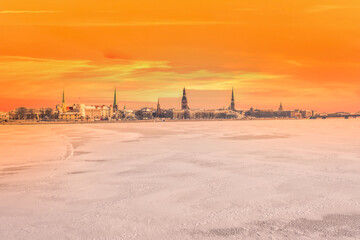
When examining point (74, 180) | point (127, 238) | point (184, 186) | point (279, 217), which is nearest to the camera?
point (127, 238)

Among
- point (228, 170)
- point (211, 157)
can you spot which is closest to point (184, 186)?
point (228, 170)

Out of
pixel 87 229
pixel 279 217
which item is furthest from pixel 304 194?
pixel 87 229

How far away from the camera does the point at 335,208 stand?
8.27 m

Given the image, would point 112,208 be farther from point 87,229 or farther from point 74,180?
point 74,180

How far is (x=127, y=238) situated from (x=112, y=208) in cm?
208

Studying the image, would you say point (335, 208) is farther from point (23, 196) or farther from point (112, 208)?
point (23, 196)

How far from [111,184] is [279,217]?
5.69 metres

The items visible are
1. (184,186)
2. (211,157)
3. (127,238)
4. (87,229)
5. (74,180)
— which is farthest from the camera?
(211,157)

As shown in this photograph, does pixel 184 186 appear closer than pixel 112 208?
No

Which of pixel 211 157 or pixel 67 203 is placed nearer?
pixel 67 203

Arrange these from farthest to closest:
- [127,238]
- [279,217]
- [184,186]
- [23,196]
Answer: [184,186] < [23,196] < [279,217] < [127,238]

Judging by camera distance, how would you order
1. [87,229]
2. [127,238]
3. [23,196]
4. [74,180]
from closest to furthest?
1. [127,238]
2. [87,229]
3. [23,196]
4. [74,180]

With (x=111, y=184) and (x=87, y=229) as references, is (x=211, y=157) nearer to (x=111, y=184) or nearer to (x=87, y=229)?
(x=111, y=184)

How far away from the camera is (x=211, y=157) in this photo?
17.7m
